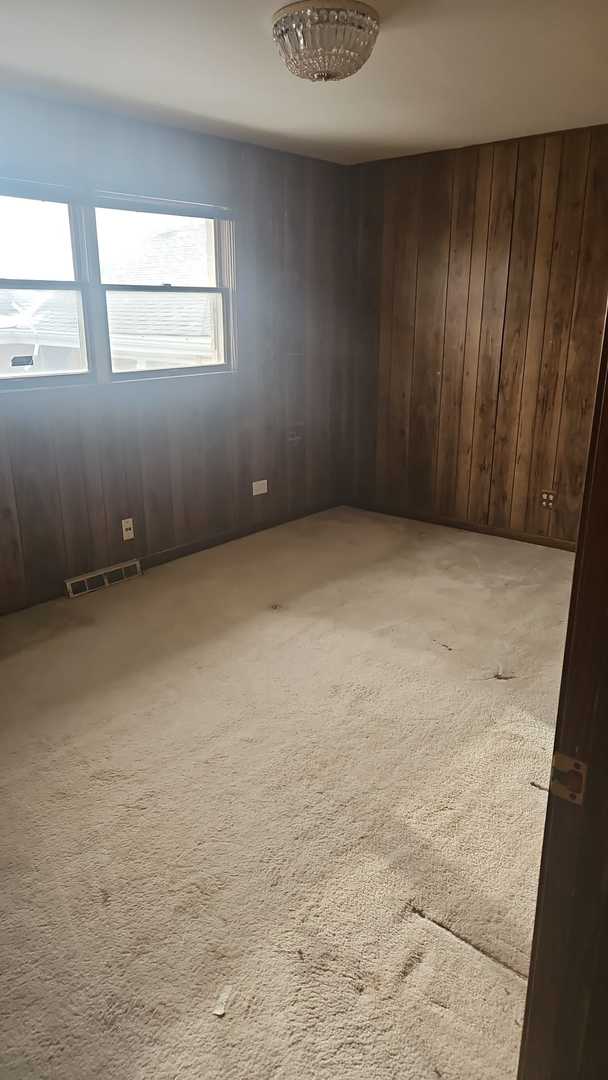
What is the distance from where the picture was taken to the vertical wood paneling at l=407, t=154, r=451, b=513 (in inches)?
181

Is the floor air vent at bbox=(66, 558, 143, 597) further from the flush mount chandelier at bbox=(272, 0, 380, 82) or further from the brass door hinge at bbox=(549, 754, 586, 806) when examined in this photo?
the brass door hinge at bbox=(549, 754, 586, 806)

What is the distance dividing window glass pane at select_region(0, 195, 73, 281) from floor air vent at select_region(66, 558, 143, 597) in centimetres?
150

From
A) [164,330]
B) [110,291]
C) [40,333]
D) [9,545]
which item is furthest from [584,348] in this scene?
[9,545]

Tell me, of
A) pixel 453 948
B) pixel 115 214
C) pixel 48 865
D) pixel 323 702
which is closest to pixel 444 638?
pixel 323 702

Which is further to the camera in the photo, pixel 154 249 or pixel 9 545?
pixel 154 249

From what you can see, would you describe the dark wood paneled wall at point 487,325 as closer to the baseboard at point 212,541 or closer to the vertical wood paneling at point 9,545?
the baseboard at point 212,541

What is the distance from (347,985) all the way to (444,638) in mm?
1873

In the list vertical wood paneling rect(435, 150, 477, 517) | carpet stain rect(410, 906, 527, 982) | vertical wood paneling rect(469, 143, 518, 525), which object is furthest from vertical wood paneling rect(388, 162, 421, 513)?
carpet stain rect(410, 906, 527, 982)

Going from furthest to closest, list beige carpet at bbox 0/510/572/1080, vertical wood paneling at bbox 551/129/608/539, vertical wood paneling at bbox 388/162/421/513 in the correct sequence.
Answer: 1. vertical wood paneling at bbox 388/162/421/513
2. vertical wood paneling at bbox 551/129/608/539
3. beige carpet at bbox 0/510/572/1080

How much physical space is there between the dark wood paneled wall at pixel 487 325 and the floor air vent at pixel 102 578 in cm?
209

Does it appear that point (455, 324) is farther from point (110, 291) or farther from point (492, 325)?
point (110, 291)

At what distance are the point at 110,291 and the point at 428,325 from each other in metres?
2.14

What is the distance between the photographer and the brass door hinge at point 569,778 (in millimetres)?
899

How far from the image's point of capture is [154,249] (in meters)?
3.93
